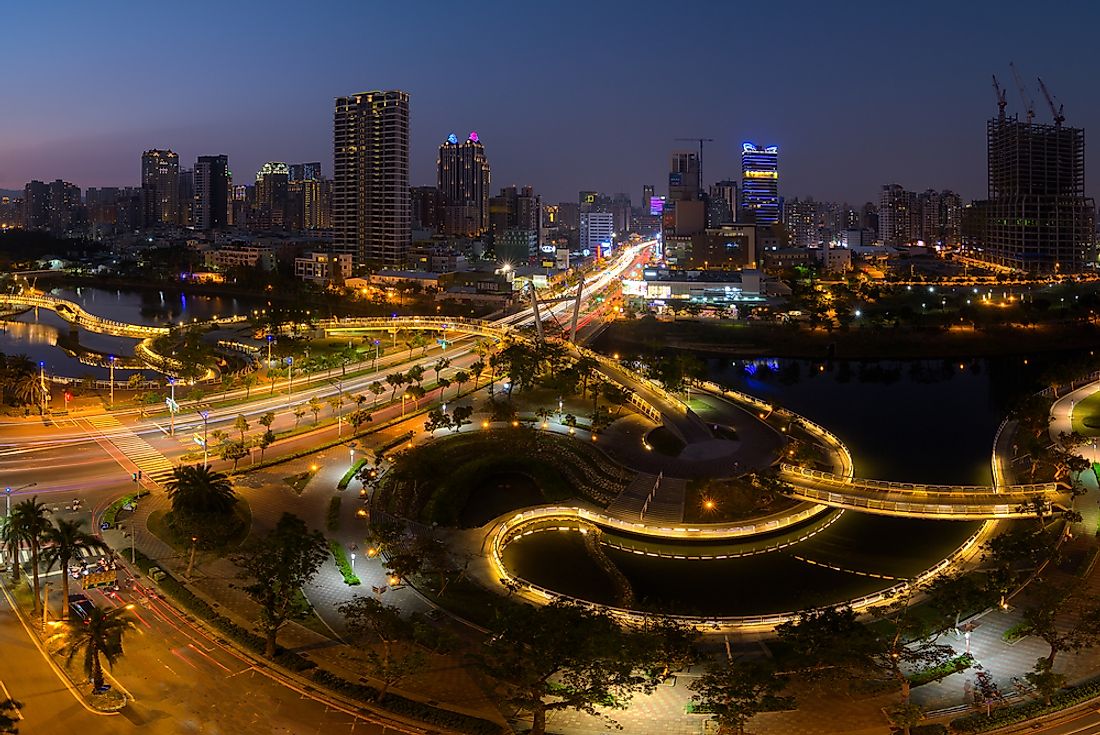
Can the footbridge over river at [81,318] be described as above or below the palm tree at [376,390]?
above

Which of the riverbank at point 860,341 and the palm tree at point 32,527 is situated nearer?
the palm tree at point 32,527

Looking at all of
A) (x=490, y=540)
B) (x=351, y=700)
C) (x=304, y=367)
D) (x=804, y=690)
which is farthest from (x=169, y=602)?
(x=304, y=367)

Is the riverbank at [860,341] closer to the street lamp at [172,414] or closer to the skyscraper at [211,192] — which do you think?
the street lamp at [172,414]

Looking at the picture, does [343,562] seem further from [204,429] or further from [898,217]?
[898,217]

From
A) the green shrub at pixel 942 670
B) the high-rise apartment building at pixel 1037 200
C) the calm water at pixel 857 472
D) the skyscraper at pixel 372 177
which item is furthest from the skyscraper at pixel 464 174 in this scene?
Result: the green shrub at pixel 942 670

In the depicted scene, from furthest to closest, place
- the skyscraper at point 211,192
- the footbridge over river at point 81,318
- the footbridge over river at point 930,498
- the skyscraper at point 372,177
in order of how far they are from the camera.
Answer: the skyscraper at point 211,192
the skyscraper at point 372,177
the footbridge over river at point 81,318
the footbridge over river at point 930,498

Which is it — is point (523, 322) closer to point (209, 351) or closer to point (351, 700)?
point (209, 351)
